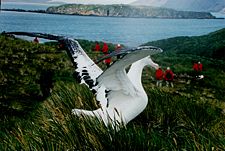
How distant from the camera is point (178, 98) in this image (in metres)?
5.91

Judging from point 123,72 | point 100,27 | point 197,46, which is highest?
point 123,72

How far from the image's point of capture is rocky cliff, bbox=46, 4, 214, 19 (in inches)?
617

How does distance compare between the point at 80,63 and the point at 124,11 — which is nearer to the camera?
the point at 80,63

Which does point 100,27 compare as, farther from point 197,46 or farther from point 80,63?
point 80,63

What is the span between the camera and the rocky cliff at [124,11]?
15680mm

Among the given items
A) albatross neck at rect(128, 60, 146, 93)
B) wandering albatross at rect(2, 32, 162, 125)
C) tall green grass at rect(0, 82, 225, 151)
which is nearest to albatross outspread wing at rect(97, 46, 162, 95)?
wandering albatross at rect(2, 32, 162, 125)

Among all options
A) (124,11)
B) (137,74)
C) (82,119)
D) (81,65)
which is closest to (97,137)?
(82,119)

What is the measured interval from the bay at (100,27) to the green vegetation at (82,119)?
14.3ft

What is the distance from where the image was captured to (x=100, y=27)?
17328mm

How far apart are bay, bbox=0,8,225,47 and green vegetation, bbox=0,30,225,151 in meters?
4.37

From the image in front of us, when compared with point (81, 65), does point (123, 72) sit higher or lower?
higher

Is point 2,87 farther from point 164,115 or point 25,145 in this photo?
point 25,145

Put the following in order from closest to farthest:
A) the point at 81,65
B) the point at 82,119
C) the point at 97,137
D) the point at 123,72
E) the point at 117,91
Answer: the point at 97,137 → the point at 82,119 → the point at 123,72 → the point at 117,91 → the point at 81,65

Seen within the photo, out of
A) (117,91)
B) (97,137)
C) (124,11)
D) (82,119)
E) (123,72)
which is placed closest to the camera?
(97,137)
